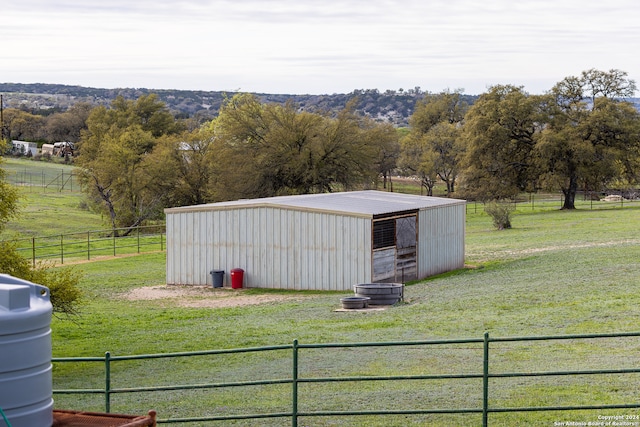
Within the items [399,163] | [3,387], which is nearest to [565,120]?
[399,163]

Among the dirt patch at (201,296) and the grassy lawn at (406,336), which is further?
the dirt patch at (201,296)

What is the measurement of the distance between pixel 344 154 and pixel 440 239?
28.3 meters

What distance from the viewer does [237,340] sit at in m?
20.9

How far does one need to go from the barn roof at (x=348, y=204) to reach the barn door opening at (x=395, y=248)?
470mm

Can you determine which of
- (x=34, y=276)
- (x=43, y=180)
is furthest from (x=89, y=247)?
(x=43, y=180)

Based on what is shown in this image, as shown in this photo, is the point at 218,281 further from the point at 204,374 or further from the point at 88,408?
the point at 88,408

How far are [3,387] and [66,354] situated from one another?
49.6 ft

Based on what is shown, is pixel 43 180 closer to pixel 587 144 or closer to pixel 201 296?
pixel 587 144

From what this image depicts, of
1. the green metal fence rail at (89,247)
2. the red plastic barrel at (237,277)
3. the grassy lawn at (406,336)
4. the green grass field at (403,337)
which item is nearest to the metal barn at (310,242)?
the red plastic barrel at (237,277)

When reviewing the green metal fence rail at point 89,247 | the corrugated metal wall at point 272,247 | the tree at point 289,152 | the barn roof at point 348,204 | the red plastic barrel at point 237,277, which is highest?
the tree at point 289,152

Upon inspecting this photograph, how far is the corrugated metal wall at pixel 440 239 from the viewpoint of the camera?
33281 millimetres

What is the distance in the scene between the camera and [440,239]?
114 feet

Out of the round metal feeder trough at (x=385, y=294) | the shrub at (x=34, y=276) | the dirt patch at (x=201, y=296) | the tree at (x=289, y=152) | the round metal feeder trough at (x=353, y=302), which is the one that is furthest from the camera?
the tree at (x=289, y=152)

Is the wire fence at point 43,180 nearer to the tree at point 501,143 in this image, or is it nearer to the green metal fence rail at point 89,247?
the green metal fence rail at point 89,247
